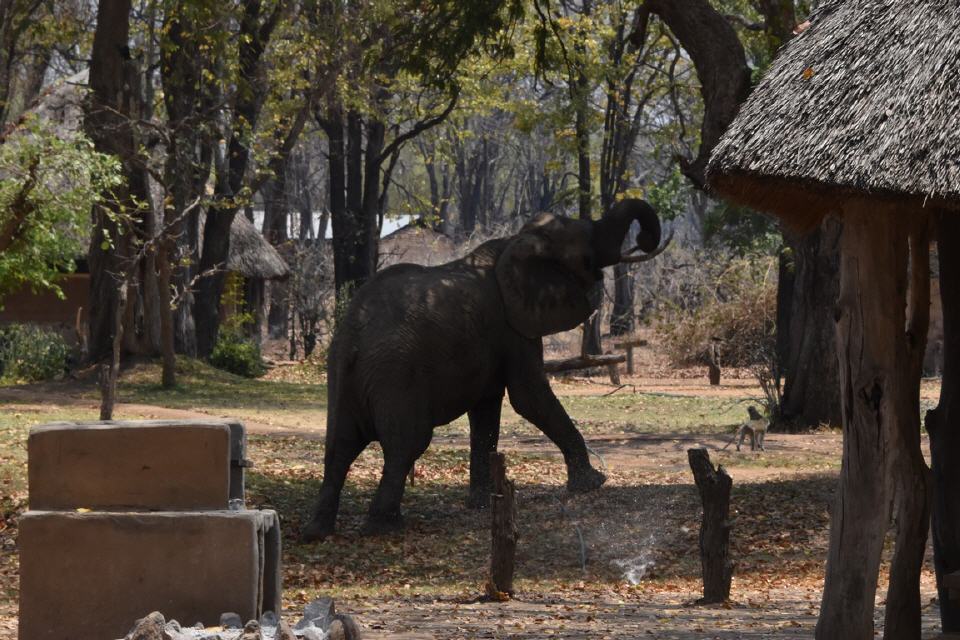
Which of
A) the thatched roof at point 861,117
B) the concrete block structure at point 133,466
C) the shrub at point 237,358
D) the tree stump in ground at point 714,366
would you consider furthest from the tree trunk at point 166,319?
the thatched roof at point 861,117

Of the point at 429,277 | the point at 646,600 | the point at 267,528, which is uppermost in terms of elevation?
the point at 429,277

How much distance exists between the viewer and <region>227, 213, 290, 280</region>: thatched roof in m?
37.1

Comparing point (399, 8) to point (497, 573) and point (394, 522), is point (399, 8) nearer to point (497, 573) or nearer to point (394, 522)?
point (394, 522)

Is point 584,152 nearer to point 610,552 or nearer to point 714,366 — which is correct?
point 714,366

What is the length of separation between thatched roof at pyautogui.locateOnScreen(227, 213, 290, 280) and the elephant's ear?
23158 millimetres

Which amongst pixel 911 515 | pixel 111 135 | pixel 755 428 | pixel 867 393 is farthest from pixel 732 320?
pixel 867 393

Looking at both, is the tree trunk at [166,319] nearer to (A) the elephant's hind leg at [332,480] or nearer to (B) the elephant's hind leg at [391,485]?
(A) the elephant's hind leg at [332,480]

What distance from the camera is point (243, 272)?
36.9m

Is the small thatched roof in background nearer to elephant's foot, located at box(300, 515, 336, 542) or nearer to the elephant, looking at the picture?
the elephant

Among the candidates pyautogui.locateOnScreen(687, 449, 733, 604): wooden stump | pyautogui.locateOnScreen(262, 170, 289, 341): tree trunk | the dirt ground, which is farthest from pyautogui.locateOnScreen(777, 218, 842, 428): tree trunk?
pyautogui.locateOnScreen(262, 170, 289, 341): tree trunk

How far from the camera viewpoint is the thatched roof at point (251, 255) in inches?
1462

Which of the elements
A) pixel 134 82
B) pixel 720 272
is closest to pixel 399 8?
pixel 134 82

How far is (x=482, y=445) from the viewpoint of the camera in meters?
14.2

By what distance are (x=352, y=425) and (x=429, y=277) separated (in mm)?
1577
